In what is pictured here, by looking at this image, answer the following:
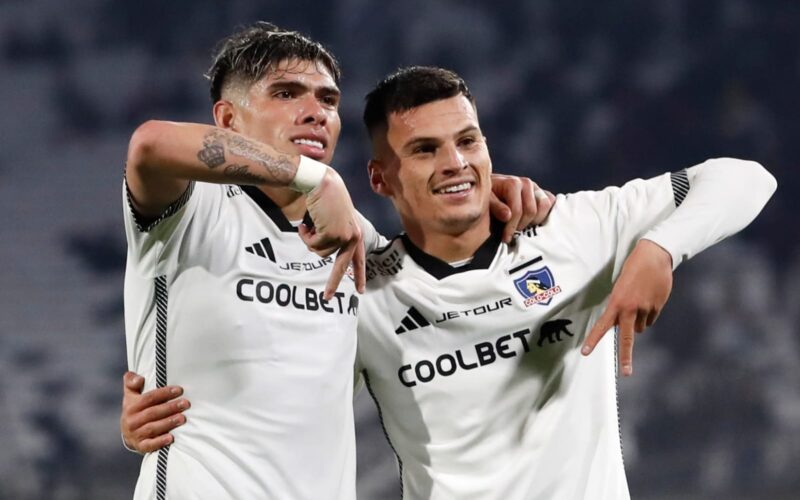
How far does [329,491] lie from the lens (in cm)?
219

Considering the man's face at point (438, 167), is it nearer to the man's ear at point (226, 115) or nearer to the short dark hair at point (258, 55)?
the short dark hair at point (258, 55)

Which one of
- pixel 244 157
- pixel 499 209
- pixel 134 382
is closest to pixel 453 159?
pixel 499 209

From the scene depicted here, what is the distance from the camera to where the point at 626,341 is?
2.05 meters

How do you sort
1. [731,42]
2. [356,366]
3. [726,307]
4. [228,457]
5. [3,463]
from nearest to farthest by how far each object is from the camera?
[228,457] < [356,366] < [3,463] < [726,307] < [731,42]

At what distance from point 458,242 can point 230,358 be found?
78 centimetres

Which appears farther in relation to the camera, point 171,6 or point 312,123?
point 171,6

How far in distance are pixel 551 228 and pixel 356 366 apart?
632 mm

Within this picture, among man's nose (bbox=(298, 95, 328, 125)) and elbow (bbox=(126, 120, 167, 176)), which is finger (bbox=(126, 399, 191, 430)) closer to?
elbow (bbox=(126, 120, 167, 176))

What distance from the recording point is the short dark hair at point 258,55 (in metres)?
2.55

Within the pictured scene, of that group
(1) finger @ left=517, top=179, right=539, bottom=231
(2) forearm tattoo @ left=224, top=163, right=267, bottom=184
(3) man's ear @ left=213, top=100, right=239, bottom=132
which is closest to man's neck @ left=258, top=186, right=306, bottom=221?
(3) man's ear @ left=213, top=100, right=239, bottom=132

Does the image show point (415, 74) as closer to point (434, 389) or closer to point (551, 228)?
point (551, 228)

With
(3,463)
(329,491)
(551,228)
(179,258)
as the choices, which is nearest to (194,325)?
(179,258)

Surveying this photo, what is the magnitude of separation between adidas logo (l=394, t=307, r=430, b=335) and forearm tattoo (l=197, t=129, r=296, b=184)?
779 millimetres

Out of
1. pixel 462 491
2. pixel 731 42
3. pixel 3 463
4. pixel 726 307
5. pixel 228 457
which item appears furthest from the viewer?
pixel 731 42
